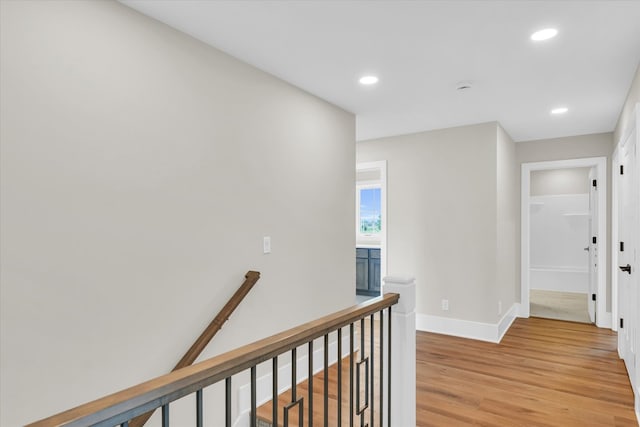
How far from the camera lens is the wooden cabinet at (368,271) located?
6473mm

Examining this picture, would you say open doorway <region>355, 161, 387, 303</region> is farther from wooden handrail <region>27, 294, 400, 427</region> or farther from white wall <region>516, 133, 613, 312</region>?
wooden handrail <region>27, 294, 400, 427</region>

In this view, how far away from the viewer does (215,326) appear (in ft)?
7.55

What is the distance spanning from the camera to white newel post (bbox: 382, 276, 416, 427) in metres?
1.96

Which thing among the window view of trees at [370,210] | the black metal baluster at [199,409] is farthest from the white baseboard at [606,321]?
the black metal baluster at [199,409]

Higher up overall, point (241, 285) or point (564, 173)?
point (564, 173)

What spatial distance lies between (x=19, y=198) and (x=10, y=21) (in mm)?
687

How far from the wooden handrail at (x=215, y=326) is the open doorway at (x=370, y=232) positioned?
2.72 m

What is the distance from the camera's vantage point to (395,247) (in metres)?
4.93

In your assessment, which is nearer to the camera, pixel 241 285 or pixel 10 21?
pixel 10 21

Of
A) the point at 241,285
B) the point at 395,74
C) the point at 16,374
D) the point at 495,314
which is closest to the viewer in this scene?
the point at 16,374

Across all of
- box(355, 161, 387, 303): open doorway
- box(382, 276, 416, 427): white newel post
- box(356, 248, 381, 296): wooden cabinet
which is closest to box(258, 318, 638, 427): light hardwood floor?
box(382, 276, 416, 427): white newel post

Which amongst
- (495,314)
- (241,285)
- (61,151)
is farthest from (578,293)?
(61,151)

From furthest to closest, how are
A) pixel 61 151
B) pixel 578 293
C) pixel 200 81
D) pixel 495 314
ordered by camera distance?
pixel 578 293
pixel 495 314
pixel 200 81
pixel 61 151

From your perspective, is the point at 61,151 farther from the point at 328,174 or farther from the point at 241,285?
the point at 328,174
